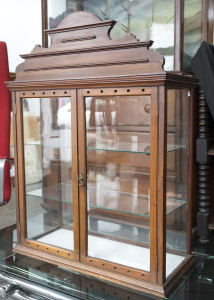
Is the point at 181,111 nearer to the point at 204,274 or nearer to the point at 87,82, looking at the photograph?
the point at 87,82

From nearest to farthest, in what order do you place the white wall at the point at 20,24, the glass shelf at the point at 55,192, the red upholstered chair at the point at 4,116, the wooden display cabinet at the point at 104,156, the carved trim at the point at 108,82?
the carved trim at the point at 108,82
the wooden display cabinet at the point at 104,156
the red upholstered chair at the point at 4,116
the glass shelf at the point at 55,192
the white wall at the point at 20,24

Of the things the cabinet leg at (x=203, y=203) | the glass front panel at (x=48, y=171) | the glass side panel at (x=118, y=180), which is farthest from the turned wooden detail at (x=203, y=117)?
the glass front panel at (x=48, y=171)

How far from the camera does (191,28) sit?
2436 millimetres

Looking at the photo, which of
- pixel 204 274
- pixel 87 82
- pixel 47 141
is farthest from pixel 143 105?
pixel 204 274

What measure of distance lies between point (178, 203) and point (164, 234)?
11.6 inches

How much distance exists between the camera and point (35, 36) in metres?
3.20

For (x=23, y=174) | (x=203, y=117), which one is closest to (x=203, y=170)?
(x=203, y=117)

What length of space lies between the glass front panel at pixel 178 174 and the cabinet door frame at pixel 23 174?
52 cm

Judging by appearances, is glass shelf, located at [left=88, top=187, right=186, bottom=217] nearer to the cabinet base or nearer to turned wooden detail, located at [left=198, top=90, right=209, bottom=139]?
the cabinet base

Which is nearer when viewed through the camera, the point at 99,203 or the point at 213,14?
the point at 99,203

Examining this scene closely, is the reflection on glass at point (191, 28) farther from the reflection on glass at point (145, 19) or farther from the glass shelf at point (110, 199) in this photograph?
the glass shelf at point (110, 199)

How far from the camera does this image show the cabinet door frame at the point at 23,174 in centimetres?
194

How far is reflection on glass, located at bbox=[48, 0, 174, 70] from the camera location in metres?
2.34

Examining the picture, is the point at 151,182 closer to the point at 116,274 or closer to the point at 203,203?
the point at 116,274
